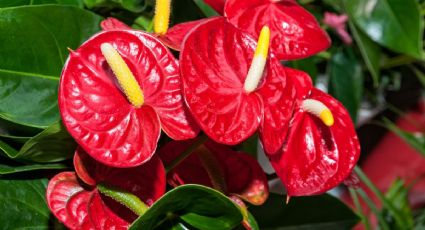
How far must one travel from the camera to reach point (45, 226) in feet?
2.02

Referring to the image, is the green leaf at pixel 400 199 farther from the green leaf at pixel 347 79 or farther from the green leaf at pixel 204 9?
the green leaf at pixel 204 9

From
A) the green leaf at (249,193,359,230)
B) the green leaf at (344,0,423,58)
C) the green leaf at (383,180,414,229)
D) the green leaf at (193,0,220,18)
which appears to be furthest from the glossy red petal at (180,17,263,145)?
the green leaf at (383,180,414,229)

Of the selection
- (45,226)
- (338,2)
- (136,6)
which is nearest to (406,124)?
(338,2)

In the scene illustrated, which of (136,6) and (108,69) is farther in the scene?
(136,6)

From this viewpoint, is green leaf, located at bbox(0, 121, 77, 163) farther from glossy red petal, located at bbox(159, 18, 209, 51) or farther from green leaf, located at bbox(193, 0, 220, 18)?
green leaf, located at bbox(193, 0, 220, 18)

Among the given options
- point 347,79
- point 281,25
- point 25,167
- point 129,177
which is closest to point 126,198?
point 129,177

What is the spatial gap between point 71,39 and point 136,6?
125 mm

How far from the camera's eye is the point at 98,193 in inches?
22.0

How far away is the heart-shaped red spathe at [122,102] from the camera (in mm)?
463

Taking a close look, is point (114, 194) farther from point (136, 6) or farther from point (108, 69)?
point (136, 6)

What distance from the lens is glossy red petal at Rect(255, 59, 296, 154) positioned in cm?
51

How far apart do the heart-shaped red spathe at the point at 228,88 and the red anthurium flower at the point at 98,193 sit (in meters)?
0.08

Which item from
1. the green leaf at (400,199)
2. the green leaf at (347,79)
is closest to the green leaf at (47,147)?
the green leaf at (347,79)

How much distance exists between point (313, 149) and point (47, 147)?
0.83 ft
